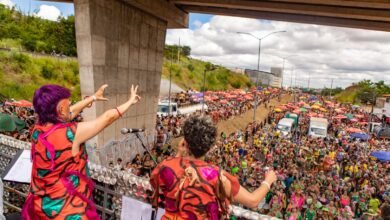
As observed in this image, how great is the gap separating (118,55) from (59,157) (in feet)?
35.2

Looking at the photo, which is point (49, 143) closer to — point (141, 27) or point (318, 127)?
point (141, 27)

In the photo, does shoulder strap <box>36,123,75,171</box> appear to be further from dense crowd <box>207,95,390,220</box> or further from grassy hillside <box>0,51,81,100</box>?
grassy hillside <box>0,51,81,100</box>

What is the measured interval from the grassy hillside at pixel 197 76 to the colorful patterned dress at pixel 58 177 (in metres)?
56.0

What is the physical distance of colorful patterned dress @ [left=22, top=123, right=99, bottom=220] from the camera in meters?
2.24

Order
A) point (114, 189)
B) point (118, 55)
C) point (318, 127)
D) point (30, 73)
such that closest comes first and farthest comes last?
1. point (114, 189)
2. point (118, 55)
3. point (318, 127)
4. point (30, 73)

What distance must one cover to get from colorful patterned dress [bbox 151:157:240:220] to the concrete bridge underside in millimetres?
9430

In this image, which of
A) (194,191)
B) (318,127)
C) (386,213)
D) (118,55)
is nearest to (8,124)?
(118,55)

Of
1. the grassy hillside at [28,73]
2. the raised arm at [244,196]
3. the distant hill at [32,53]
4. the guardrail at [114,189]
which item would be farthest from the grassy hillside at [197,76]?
the raised arm at [244,196]

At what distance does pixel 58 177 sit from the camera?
7.55ft

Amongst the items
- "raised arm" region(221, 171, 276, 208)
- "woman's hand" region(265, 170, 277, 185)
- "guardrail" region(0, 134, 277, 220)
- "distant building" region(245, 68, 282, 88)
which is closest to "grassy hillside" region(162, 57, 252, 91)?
"distant building" region(245, 68, 282, 88)

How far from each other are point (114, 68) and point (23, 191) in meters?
8.53

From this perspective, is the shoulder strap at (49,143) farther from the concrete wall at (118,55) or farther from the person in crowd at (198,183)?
the concrete wall at (118,55)

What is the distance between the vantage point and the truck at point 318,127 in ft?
85.5

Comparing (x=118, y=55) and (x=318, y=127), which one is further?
(x=318, y=127)
